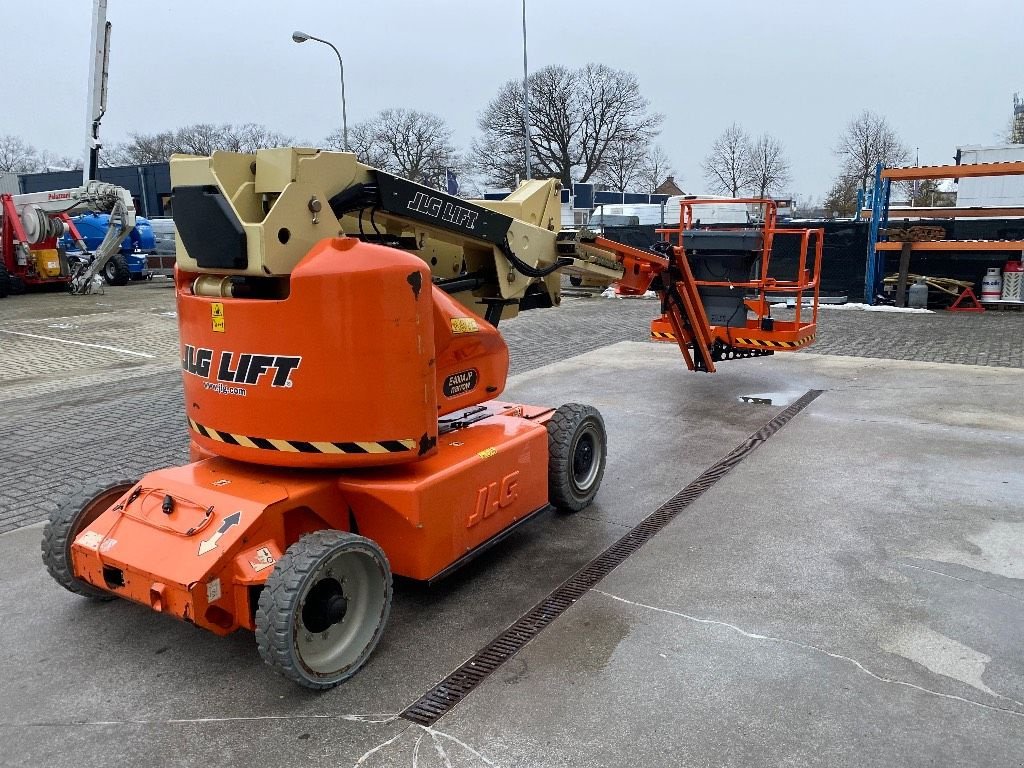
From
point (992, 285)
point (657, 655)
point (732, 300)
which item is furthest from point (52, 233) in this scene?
point (657, 655)

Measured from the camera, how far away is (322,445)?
12.9 ft

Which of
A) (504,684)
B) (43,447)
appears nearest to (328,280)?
(504,684)

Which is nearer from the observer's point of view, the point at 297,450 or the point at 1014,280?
the point at 297,450

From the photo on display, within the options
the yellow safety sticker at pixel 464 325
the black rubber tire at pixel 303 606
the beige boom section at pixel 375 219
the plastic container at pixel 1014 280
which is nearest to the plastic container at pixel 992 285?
the plastic container at pixel 1014 280

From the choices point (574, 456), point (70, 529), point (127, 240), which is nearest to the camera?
point (70, 529)

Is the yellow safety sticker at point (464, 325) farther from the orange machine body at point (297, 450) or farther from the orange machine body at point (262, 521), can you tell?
the orange machine body at point (262, 521)

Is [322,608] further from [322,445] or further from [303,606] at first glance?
[322,445]

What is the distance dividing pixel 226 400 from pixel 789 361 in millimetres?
9132

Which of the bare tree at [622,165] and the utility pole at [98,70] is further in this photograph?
the bare tree at [622,165]

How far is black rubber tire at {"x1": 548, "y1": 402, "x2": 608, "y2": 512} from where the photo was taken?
214 inches

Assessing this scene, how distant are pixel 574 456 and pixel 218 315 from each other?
2645 mm

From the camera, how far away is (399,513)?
4.01m

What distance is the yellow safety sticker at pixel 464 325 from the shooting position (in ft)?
14.6

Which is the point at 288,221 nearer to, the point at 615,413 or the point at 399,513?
the point at 399,513
